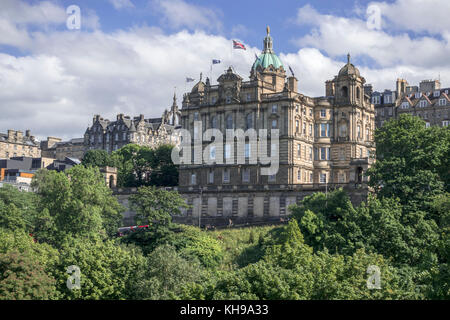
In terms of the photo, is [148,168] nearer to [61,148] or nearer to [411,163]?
[411,163]

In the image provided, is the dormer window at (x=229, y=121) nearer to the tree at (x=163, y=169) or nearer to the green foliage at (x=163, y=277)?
the tree at (x=163, y=169)

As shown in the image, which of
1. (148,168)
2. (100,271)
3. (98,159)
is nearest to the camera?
(100,271)

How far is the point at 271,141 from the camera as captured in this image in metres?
93.4

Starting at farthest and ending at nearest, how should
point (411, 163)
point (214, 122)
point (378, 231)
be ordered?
1. point (214, 122)
2. point (411, 163)
3. point (378, 231)

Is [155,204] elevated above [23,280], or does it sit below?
above

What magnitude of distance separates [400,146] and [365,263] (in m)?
28.3

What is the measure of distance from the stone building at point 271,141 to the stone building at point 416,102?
24.9 meters

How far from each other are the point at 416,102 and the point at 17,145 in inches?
3793

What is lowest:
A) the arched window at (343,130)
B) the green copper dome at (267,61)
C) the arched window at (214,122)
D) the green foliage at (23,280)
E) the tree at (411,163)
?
the green foliage at (23,280)

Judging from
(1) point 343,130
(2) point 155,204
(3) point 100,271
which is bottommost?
(3) point 100,271

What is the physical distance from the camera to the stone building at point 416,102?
12119 centimetres

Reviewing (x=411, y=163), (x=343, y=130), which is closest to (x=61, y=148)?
(x=343, y=130)

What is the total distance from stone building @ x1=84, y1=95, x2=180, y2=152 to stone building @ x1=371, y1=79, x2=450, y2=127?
5563 cm

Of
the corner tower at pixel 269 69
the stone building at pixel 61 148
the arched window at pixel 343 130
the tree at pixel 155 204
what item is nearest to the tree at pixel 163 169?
the corner tower at pixel 269 69
